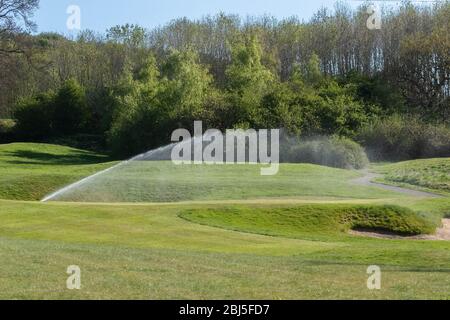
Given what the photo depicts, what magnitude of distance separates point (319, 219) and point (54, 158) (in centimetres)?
4102

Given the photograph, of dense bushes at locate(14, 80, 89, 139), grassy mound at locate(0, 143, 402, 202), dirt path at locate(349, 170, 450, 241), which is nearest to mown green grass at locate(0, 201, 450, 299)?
dirt path at locate(349, 170, 450, 241)

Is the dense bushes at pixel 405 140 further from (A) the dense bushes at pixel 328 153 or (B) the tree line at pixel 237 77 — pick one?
(A) the dense bushes at pixel 328 153

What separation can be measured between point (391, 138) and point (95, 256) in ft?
153

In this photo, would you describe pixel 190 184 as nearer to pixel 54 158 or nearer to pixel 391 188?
pixel 391 188

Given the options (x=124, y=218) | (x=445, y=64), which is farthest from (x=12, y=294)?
(x=445, y=64)

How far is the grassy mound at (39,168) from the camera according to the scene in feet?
116

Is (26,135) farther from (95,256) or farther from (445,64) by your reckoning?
(95,256)

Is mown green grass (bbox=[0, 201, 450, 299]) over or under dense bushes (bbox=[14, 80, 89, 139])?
under

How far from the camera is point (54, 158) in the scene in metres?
61.4

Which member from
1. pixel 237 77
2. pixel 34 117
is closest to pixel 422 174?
pixel 237 77

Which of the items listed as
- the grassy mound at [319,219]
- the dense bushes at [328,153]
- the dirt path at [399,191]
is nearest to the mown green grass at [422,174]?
the dirt path at [399,191]

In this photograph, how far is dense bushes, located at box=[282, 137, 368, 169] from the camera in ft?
162

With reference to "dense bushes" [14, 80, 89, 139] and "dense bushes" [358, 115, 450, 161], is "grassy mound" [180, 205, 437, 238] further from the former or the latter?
"dense bushes" [14, 80, 89, 139]

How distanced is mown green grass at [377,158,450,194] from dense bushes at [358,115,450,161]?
7.02m
